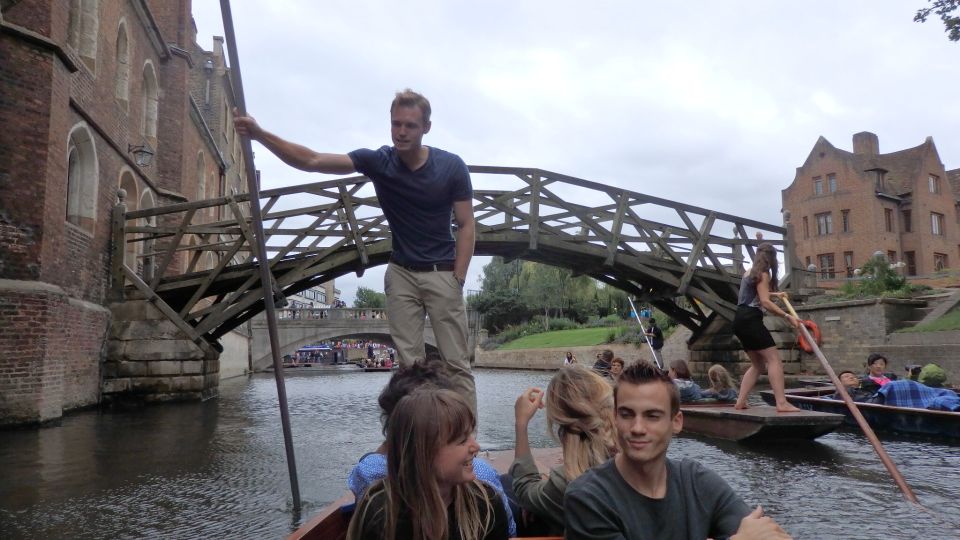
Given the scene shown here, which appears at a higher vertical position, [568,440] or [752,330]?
[752,330]

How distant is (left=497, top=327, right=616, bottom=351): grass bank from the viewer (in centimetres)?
3059

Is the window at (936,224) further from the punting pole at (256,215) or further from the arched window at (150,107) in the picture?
the punting pole at (256,215)

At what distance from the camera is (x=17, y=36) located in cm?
754

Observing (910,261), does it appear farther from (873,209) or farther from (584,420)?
(584,420)

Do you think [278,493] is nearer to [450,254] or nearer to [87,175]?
[450,254]

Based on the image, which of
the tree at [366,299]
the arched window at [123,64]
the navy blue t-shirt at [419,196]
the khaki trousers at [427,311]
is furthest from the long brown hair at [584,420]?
the tree at [366,299]

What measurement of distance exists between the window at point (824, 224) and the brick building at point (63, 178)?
3043 cm

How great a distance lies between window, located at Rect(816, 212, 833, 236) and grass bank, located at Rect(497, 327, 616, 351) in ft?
37.5

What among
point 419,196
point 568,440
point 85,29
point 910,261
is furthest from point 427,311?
point 910,261

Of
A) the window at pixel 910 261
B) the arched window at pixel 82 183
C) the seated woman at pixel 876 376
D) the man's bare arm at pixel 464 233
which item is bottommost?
the seated woman at pixel 876 376

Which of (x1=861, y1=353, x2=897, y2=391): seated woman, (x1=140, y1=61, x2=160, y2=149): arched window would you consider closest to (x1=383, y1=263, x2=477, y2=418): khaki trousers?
(x1=861, y1=353, x2=897, y2=391): seated woman

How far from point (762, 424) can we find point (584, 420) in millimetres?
3522

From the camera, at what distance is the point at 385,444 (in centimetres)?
194

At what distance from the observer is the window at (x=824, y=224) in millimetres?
34763
